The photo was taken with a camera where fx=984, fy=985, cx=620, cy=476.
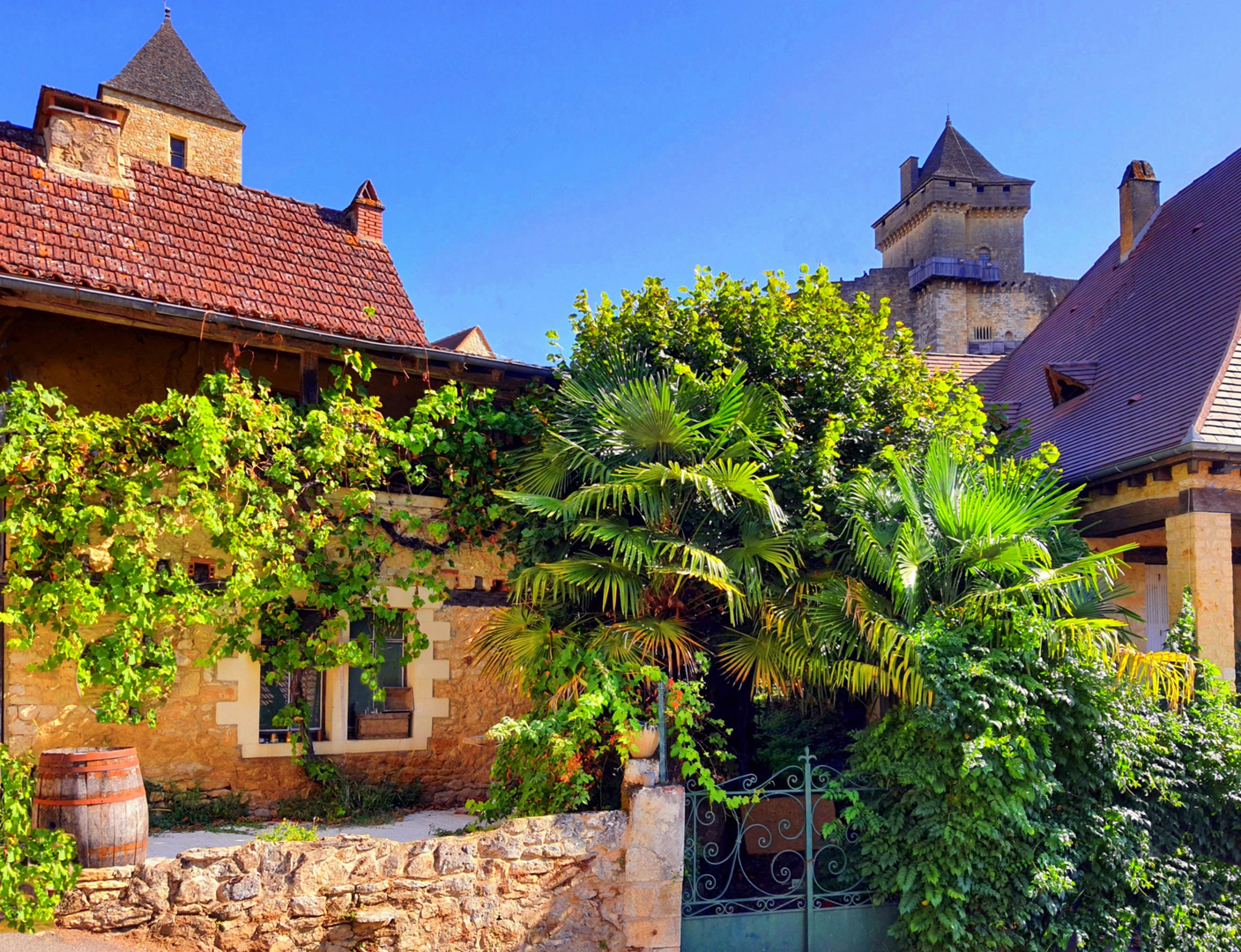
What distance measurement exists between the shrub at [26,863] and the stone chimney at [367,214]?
6757 millimetres

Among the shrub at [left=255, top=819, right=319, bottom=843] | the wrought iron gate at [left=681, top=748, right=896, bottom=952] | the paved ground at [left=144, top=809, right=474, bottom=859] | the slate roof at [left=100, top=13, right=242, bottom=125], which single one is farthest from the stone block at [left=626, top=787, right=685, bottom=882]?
the slate roof at [left=100, top=13, right=242, bottom=125]

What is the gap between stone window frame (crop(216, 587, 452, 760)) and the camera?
307 inches

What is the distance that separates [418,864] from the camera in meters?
5.71

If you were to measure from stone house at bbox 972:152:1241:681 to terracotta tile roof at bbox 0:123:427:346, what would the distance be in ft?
21.7

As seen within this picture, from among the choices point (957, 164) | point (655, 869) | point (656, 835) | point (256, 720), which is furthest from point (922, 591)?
point (957, 164)

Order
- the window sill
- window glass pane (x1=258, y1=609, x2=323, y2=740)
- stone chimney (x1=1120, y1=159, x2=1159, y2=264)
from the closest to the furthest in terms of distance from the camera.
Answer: the window sill, window glass pane (x1=258, y1=609, x2=323, y2=740), stone chimney (x1=1120, y1=159, x2=1159, y2=264)

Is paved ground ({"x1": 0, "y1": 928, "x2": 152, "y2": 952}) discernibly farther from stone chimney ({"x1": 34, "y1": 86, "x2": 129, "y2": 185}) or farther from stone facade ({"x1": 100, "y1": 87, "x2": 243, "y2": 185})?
stone facade ({"x1": 100, "y1": 87, "x2": 243, "y2": 185})

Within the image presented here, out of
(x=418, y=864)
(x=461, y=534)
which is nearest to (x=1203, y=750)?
(x=418, y=864)

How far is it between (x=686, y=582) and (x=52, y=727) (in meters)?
4.75

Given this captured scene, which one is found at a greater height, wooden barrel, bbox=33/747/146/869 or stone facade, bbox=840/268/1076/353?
stone facade, bbox=840/268/1076/353

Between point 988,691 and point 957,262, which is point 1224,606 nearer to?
point 988,691

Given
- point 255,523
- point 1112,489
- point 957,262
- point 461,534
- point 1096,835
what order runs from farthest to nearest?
point 957,262 → point 1112,489 → point 461,534 → point 255,523 → point 1096,835

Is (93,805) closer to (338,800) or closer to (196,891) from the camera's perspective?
(196,891)

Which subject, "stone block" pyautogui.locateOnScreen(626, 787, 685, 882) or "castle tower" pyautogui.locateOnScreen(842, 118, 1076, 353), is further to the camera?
"castle tower" pyautogui.locateOnScreen(842, 118, 1076, 353)
